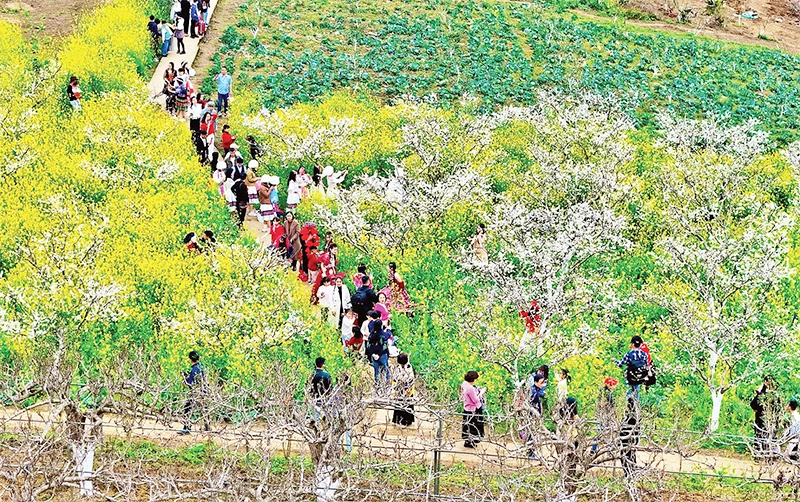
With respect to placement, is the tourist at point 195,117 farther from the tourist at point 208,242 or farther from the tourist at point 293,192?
the tourist at point 208,242

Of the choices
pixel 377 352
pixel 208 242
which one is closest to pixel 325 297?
pixel 377 352

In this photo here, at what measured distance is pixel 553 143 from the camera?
37812mm

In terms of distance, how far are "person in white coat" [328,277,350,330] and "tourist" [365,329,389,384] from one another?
2.70 metres

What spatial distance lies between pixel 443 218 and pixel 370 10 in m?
25.9

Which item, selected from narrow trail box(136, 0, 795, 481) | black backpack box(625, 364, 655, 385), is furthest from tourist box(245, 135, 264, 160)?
black backpack box(625, 364, 655, 385)

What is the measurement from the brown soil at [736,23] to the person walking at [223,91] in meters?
25.4

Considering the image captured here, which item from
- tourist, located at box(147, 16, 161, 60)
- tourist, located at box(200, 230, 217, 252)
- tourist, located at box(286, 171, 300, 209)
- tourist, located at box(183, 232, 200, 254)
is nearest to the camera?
tourist, located at box(200, 230, 217, 252)

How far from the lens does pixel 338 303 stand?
26.8 meters

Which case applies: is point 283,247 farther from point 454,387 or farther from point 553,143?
point 553,143

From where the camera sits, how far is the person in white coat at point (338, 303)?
A: 2681 cm

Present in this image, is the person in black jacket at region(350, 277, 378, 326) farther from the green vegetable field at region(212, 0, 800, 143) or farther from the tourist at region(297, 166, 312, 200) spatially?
the green vegetable field at region(212, 0, 800, 143)

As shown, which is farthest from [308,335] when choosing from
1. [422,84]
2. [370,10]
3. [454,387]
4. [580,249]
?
[370,10]

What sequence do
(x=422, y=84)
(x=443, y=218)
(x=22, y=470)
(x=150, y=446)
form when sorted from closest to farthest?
(x=22, y=470) < (x=150, y=446) < (x=443, y=218) < (x=422, y=84)

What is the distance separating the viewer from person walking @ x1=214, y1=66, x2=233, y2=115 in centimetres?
4056
